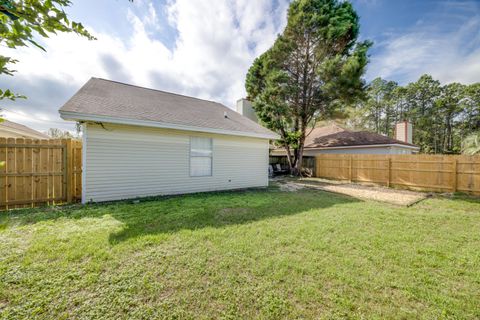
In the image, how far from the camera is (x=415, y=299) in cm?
221

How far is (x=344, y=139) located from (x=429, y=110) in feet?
73.0

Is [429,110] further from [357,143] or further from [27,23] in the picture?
[27,23]

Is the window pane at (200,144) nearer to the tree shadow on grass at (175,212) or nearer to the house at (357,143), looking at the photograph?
the tree shadow on grass at (175,212)

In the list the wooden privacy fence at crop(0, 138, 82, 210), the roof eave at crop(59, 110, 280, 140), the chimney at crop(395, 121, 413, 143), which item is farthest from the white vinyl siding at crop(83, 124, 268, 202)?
the chimney at crop(395, 121, 413, 143)

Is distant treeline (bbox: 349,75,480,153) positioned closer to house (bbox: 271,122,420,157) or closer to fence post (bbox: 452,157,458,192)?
house (bbox: 271,122,420,157)

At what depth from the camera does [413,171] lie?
9711 mm

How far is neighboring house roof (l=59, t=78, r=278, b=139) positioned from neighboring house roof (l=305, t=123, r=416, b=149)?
8.83 metres

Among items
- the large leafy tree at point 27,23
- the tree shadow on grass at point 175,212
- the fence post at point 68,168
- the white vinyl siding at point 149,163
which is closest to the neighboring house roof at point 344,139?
the tree shadow on grass at point 175,212

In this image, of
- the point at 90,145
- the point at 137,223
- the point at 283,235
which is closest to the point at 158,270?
the point at 137,223

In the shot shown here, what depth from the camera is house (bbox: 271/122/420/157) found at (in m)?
14.1

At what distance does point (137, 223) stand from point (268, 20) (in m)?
11.4

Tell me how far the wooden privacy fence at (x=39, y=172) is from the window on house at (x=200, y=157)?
3.55 metres

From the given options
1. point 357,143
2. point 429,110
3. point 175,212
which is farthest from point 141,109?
point 429,110

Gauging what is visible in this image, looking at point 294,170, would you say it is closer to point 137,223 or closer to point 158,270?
point 137,223
